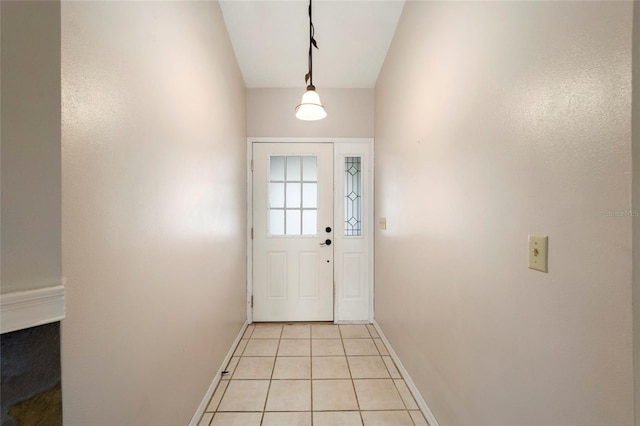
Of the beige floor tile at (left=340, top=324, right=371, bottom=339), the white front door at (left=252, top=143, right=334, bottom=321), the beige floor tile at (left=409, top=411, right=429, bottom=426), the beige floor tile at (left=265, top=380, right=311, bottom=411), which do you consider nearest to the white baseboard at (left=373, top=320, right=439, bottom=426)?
the beige floor tile at (left=409, top=411, right=429, bottom=426)

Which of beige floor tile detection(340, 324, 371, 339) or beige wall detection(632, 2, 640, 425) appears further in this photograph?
beige floor tile detection(340, 324, 371, 339)

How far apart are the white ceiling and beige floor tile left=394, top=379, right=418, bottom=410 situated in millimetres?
2800

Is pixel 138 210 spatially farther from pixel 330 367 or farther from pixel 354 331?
pixel 354 331

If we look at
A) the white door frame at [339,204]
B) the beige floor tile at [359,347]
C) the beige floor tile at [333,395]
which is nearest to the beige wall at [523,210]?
the beige floor tile at [333,395]

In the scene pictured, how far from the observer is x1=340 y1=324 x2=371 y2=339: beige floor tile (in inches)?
106

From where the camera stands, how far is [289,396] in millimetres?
1791

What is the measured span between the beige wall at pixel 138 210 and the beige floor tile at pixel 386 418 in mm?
1043

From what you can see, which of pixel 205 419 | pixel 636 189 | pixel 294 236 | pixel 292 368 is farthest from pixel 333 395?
pixel 636 189

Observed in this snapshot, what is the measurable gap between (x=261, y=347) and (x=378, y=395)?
1149 mm

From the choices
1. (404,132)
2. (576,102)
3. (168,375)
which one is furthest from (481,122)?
(168,375)

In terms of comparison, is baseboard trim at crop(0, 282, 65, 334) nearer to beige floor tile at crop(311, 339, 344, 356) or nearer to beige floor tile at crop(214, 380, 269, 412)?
beige floor tile at crop(214, 380, 269, 412)

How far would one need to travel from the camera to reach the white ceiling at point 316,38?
6.41ft

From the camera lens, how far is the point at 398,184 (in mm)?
2143

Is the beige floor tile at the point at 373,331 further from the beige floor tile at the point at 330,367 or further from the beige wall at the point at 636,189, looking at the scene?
the beige wall at the point at 636,189
